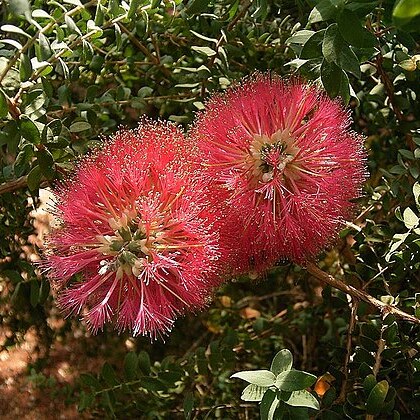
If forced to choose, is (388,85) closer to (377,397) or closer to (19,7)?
(377,397)

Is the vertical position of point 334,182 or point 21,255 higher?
point 334,182

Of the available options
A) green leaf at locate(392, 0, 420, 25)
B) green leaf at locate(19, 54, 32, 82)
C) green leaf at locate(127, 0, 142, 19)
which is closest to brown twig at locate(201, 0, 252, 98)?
green leaf at locate(127, 0, 142, 19)

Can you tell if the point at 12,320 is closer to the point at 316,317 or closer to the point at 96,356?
the point at 96,356

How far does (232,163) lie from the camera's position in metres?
0.86

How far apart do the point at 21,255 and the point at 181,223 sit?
1.71ft

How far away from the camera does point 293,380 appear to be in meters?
0.77

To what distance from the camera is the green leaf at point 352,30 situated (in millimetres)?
659

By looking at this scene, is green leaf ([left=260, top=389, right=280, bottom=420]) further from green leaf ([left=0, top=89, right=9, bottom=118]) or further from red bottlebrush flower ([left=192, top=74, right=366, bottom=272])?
green leaf ([left=0, top=89, right=9, bottom=118])

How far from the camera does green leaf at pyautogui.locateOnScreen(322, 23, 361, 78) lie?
72 centimetres

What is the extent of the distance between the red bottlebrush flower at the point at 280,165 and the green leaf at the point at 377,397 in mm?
189

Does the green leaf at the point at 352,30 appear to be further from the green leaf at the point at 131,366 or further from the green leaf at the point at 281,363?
the green leaf at the point at 131,366

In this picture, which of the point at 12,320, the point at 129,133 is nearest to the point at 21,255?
the point at 12,320

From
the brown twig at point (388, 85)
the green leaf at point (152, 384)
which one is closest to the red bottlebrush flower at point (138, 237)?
the green leaf at point (152, 384)

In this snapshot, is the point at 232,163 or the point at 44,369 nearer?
the point at 232,163
